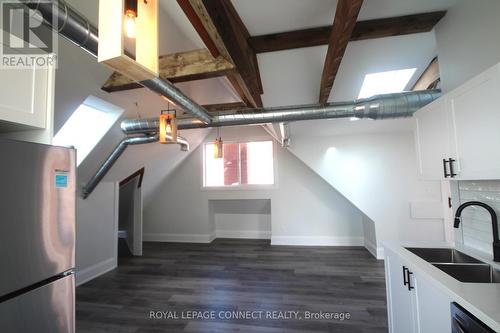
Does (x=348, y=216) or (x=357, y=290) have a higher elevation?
(x=348, y=216)

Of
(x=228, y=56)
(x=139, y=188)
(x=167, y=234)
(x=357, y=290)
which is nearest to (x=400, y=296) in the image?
(x=357, y=290)

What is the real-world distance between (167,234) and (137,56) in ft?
18.6

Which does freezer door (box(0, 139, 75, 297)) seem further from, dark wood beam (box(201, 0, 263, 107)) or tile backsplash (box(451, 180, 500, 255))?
tile backsplash (box(451, 180, 500, 255))

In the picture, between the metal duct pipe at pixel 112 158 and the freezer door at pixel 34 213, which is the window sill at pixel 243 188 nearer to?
the metal duct pipe at pixel 112 158

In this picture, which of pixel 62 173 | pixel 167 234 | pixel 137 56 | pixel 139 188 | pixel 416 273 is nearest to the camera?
pixel 137 56

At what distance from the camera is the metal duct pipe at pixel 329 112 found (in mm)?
2295

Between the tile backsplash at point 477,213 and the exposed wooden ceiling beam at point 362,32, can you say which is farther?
the exposed wooden ceiling beam at point 362,32

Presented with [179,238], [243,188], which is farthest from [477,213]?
[179,238]

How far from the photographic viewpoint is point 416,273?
58.8 inches

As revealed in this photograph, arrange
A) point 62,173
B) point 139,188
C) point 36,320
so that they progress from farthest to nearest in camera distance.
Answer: point 139,188 → point 62,173 → point 36,320

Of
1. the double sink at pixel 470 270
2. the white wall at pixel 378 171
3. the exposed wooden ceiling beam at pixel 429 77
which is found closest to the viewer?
the double sink at pixel 470 270

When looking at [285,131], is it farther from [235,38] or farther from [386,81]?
[235,38]

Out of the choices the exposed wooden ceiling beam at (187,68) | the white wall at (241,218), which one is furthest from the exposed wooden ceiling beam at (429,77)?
the white wall at (241,218)

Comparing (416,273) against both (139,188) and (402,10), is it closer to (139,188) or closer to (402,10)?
(402,10)
